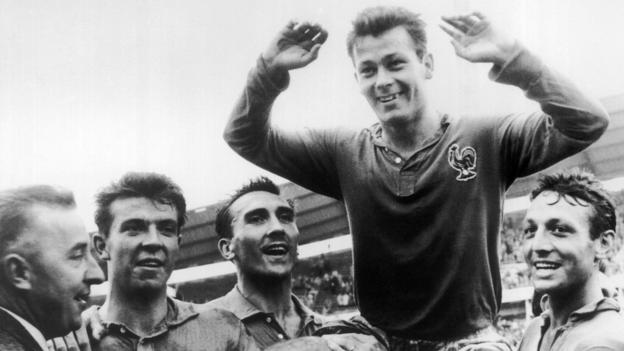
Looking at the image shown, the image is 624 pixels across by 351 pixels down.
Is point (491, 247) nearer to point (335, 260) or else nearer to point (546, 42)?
point (335, 260)

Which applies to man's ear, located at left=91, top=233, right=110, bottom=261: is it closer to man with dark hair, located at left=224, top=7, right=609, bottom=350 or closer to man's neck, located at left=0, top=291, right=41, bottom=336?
man's neck, located at left=0, top=291, right=41, bottom=336

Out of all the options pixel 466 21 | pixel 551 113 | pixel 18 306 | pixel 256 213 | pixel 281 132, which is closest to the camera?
pixel 551 113

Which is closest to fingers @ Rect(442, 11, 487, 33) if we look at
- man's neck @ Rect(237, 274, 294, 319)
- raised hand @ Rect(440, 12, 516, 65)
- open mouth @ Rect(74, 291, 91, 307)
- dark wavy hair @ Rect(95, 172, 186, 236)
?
raised hand @ Rect(440, 12, 516, 65)

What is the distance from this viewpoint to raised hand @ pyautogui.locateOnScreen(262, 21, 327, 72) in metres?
3.08

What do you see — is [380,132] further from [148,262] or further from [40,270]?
[40,270]

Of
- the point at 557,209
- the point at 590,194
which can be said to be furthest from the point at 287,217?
the point at 590,194

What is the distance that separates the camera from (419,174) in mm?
2992

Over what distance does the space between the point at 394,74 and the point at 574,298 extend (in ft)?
3.41

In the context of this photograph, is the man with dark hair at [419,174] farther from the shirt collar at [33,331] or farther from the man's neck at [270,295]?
the shirt collar at [33,331]

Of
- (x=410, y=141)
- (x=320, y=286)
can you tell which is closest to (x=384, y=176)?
(x=410, y=141)

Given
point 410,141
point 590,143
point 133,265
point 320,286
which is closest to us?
point 590,143

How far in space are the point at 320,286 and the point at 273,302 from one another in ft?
0.88

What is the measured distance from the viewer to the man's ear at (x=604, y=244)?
297 cm

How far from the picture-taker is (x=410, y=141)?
305 centimetres
